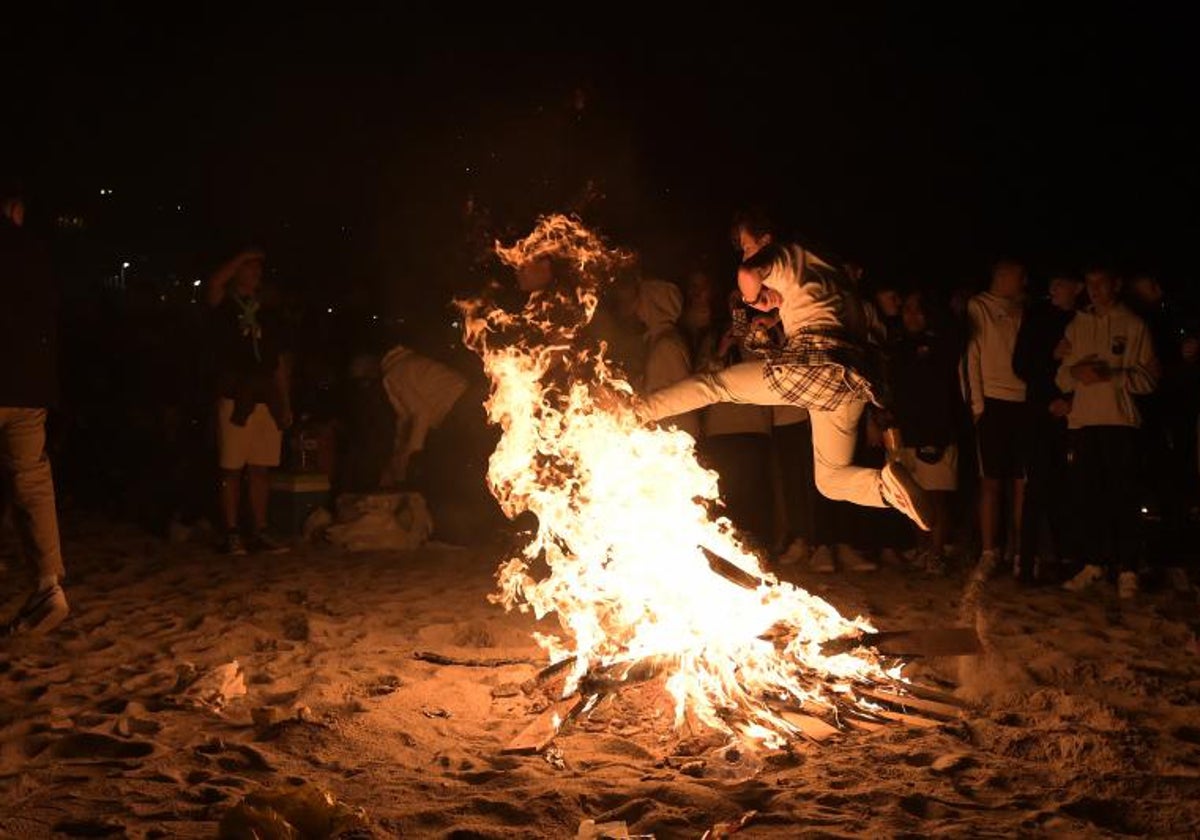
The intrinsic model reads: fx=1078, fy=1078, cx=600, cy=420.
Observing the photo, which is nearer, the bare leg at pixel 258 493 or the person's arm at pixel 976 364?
the person's arm at pixel 976 364

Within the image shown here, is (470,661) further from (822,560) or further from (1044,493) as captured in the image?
(1044,493)

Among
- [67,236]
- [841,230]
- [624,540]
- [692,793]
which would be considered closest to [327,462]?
[624,540]

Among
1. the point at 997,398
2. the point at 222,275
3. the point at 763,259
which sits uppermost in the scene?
the point at 222,275

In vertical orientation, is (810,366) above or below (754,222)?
below

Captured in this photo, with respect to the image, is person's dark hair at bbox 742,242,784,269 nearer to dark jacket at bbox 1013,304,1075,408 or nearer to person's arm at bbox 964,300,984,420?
person's arm at bbox 964,300,984,420

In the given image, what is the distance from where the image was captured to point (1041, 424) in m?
8.24

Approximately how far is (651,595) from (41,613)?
12.2 ft

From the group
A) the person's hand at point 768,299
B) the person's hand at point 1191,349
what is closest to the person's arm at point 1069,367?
the person's hand at point 1191,349

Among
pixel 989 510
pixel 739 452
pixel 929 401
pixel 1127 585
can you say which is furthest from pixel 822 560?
pixel 1127 585

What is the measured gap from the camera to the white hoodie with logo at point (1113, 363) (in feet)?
25.8

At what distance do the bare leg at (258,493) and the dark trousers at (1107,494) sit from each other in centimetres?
671

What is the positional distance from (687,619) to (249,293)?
218 inches

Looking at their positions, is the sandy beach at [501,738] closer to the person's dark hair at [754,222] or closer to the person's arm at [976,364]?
the person's arm at [976,364]

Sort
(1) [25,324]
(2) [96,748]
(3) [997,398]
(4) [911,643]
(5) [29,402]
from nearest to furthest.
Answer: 1. (2) [96,748]
2. (4) [911,643]
3. (5) [29,402]
4. (1) [25,324]
5. (3) [997,398]
